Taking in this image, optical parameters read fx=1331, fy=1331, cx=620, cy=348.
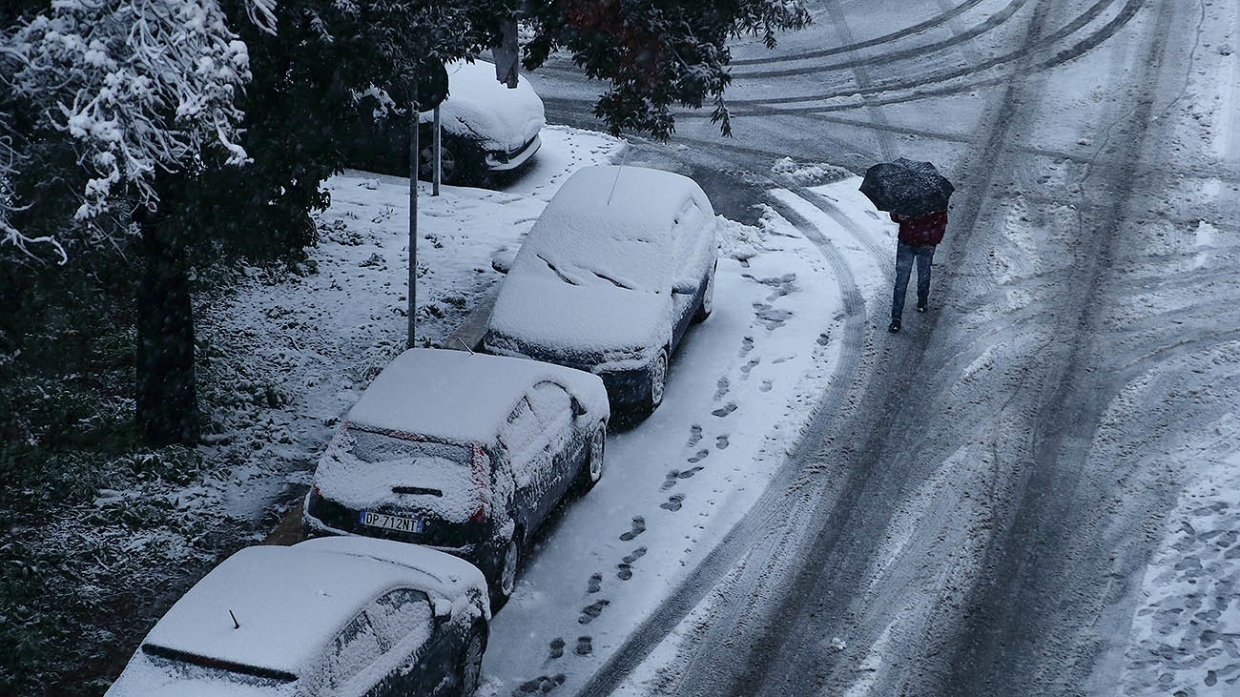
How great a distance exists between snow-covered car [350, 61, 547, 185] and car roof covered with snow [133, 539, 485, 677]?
34.2 ft

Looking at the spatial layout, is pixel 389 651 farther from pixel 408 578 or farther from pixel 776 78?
pixel 776 78

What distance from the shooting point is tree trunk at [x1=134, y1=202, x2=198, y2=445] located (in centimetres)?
1098

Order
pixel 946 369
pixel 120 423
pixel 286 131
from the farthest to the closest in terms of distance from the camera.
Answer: pixel 946 369 → pixel 120 423 → pixel 286 131

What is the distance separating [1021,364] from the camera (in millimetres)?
14062

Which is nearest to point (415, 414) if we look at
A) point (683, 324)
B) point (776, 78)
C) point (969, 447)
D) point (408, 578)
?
point (408, 578)

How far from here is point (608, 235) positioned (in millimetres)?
14008

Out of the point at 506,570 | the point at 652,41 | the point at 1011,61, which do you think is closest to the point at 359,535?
the point at 506,570

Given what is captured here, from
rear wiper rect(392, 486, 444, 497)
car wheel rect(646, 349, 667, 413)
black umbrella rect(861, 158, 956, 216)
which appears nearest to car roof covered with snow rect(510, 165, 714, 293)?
car wheel rect(646, 349, 667, 413)

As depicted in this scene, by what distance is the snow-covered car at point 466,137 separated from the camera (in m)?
18.5

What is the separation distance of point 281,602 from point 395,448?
2287mm

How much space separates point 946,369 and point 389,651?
7813 millimetres

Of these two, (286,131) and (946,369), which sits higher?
(286,131)

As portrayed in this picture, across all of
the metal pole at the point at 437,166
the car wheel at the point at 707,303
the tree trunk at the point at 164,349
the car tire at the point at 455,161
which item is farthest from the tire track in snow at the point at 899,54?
the tree trunk at the point at 164,349

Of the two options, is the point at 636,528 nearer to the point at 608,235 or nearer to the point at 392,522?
the point at 392,522
